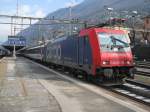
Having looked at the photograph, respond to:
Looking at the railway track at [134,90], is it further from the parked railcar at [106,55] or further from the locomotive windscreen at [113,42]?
the locomotive windscreen at [113,42]

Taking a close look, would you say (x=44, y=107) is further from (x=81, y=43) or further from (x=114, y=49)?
(x=81, y=43)

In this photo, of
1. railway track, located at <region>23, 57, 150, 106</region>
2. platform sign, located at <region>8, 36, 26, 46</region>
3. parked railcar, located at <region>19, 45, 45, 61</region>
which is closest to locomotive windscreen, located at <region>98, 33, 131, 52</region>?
railway track, located at <region>23, 57, 150, 106</region>

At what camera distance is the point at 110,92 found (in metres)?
16.9

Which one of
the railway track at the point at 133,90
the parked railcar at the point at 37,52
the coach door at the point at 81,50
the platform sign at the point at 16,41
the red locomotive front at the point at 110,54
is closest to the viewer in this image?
the railway track at the point at 133,90

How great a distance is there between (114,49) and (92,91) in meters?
3.75

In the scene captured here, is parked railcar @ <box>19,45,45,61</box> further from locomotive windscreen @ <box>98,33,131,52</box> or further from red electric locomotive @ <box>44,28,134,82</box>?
locomotive windscreen @ <box>98,33,131,52</box>

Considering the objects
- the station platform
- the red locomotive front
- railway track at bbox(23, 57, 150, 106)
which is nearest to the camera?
the station platform

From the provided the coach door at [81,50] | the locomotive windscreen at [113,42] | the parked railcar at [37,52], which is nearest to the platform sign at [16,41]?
the parked railcar at [37,52]

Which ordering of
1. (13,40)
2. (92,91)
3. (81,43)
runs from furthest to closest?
(13,40), (81,43), (92,91)

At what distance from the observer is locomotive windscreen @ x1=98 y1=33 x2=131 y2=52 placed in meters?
19.4

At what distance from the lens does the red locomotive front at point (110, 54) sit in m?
19.0

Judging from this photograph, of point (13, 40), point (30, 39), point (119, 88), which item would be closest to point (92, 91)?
point (119, 88)

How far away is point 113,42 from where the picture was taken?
1978 cm

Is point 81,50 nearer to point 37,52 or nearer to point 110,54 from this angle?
point 110,54
